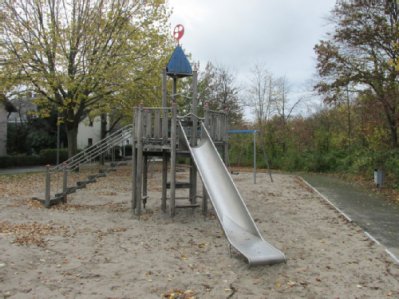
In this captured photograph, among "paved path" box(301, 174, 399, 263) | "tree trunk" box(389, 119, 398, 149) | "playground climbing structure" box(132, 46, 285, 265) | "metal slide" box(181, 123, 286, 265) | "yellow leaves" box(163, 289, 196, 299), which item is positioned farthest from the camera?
"tree trunk" box(389, 119, 398, 149)

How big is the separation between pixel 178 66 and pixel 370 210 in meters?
6.38

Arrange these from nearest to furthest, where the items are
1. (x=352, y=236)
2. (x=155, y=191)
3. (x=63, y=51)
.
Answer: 1. (x=352, y=236)
2. (x=155, y=191)
3. (x=63, y=51)

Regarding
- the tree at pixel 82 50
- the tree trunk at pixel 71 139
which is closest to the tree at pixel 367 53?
the tree at pixel 82 50

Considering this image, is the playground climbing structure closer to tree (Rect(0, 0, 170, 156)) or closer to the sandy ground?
the sandy ground

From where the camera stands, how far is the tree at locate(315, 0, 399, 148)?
17.8 m

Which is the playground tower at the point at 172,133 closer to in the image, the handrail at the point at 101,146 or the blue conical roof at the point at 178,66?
the blue conical roof at the point at 178,66

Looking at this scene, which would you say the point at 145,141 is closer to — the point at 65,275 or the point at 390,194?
the point at 65,275

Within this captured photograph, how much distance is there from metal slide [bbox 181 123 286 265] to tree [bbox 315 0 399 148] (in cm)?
1148

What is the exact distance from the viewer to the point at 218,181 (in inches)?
328

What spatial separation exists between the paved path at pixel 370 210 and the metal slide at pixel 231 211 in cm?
211

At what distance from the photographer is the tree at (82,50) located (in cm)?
1898

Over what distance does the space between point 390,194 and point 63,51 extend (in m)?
15.2

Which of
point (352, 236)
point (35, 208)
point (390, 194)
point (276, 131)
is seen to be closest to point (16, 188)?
point (35, 208)

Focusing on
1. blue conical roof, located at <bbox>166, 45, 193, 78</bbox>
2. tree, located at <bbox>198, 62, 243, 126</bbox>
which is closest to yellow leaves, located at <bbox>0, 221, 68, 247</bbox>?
blue conical roof, located at <bbox>166, 45, 193, 78</bbox>
